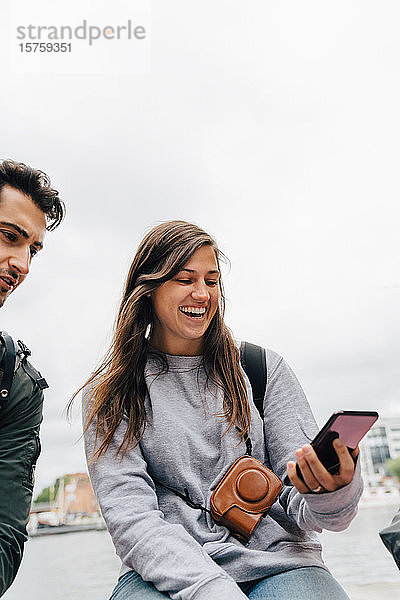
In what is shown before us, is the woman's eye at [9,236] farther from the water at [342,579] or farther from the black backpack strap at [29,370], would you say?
the water at [342,579]

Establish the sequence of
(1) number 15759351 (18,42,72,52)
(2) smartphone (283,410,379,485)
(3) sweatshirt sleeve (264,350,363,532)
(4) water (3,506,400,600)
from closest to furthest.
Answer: (2) smartphone (283,410,379,485)
(3) sweatshirt sleeve (264,350,363,532)
(4) water (3,506,400,600)
(1) number 15759351 (18,42,72,52)

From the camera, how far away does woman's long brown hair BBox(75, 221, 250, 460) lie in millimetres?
1257

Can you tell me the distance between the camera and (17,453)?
115cm

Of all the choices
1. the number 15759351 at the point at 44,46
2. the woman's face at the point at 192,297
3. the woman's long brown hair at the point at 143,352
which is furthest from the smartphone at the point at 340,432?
the number 15759351 at the point at 44,46

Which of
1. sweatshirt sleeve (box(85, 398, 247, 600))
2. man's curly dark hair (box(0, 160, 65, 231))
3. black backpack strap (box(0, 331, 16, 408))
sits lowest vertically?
sweatshirt sleeve (box(85, 398, 247, 600))

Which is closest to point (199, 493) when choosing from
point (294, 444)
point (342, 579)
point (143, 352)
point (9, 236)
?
point (294, 444)

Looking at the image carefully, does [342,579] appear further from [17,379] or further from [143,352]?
[17,379]

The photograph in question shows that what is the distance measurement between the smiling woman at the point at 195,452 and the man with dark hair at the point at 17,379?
12cm

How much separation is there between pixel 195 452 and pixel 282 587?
280 mm

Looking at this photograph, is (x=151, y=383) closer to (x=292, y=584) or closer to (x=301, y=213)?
(x=292, y=584)

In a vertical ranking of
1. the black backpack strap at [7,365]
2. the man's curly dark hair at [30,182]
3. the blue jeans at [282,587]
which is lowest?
the blue jeans at [282,587]

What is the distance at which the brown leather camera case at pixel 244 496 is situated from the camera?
1.13 metres

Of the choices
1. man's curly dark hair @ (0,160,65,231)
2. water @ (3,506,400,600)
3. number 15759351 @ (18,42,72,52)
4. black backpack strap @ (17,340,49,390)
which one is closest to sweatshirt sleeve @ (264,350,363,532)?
black backpack strap @ (17,340,49,390)

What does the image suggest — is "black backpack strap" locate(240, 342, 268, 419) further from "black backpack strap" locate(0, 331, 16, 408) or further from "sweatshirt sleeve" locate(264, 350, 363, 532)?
"black backpack strap" locate(0, 331, 16, 408)
